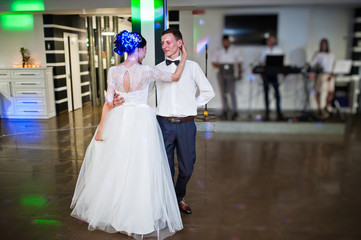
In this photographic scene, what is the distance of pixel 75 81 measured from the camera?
19.1ft

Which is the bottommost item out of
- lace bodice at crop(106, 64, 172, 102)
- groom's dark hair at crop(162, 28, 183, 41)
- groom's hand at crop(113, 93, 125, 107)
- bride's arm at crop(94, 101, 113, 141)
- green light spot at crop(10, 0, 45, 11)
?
bride's arm at crop(94, 101, 113, 141)

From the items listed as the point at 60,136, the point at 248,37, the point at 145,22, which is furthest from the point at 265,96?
the point at 60,136

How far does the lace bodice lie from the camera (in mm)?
1603

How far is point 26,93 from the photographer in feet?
16.3

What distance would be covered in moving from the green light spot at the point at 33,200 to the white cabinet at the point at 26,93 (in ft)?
10.5

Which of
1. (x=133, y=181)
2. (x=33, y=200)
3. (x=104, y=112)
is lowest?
(x=33, y=200)

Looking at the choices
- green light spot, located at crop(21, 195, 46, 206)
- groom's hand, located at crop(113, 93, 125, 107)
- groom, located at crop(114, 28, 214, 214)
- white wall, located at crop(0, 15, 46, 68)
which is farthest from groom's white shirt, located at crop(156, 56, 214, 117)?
white wall, located at crop(0, 15, 46, 68)

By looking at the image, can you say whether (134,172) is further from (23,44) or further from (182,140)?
(23,44)

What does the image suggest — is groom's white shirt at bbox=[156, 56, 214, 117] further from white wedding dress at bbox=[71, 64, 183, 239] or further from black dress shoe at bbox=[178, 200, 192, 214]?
black dress shoe at bbox=[178, 200, 192, 214]

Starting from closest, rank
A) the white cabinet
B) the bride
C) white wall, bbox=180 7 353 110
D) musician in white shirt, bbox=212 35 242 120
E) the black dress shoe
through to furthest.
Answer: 1. white wall, bbox=180 7 353 110
2. the bride
3. the black dress shoe
4. musician in white shirt, bbox=212 35 242 120
5. the white cabinet

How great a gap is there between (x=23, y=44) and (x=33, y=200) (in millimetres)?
3877

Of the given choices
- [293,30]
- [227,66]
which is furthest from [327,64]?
[227,66]

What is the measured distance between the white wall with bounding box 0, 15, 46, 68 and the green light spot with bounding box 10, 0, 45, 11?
0.38 meters

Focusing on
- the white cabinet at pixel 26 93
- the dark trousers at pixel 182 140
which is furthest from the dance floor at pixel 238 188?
the white cabinet at pixel 26 93
